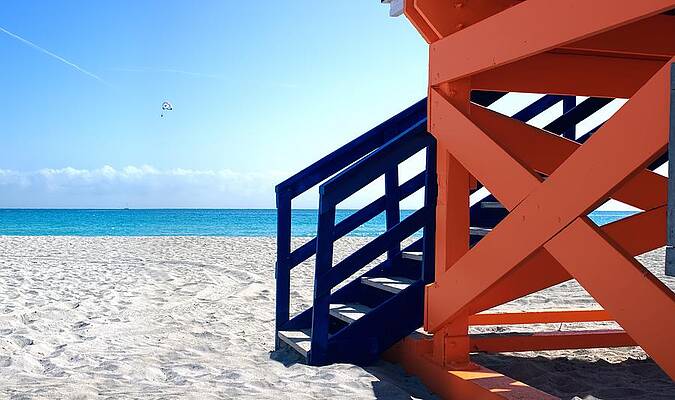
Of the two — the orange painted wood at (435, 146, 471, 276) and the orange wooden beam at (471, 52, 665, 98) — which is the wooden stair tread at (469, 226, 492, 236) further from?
the orange wooden beam at (471, 52, 665, 98)

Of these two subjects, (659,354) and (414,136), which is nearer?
(659,354)

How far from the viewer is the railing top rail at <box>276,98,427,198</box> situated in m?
4.71

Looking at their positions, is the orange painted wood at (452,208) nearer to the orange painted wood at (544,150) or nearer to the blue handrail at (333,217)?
the orange painted wood at (544,150)

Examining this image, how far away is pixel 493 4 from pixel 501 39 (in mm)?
724

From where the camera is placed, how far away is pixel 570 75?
390cm

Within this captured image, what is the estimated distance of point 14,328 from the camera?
5605 mm

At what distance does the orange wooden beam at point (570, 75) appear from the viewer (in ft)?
12.4

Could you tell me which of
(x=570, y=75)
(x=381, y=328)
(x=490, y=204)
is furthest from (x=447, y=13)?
(x=381, y=328)

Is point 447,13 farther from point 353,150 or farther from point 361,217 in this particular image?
point 361,217

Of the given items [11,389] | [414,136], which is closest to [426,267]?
[414,136]

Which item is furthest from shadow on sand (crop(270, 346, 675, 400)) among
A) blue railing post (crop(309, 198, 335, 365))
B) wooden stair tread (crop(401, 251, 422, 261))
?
wooden stair tread (crop(401, 251, 422, 261))

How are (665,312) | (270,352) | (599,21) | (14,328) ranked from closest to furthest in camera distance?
(665,312), (599,21), (270,352), (14,328)

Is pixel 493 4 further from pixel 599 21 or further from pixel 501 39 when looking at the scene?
pixel 599 21

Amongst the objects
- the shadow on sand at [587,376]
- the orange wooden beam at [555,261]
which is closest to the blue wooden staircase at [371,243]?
the orange wooden beam at [555,261]
